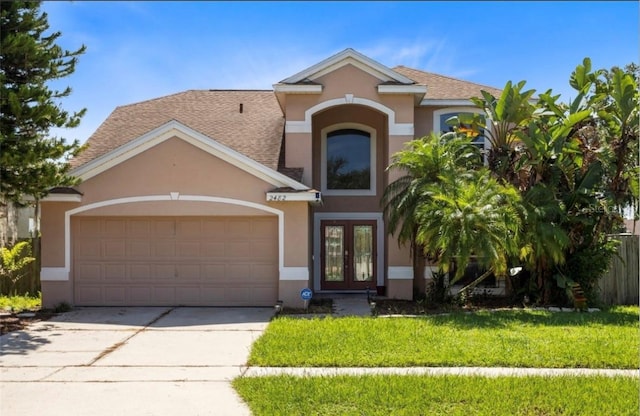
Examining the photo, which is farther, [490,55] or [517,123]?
[517,123]

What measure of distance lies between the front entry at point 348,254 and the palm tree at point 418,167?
7.26 ft

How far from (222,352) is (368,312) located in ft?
14.8

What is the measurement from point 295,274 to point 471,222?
424 centimetres

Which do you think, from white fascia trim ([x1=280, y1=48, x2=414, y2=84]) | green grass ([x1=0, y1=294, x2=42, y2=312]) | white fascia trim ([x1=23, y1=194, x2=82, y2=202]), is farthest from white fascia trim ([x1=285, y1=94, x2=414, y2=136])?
green grass ([x1=0, y1=294, x2=42, y2=312])

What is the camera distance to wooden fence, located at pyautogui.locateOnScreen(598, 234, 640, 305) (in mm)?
14484

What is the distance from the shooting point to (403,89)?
14516 mm

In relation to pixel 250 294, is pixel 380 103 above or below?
above

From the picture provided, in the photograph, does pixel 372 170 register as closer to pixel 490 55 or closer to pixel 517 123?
pixel 517 123

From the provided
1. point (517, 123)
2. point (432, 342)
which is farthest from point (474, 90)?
point (432, 342)

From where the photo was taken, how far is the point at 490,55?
35.0 feet

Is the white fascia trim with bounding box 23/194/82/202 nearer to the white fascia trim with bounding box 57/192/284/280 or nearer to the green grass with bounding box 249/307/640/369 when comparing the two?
the white fascia trim with bounding box 57/192/284/280

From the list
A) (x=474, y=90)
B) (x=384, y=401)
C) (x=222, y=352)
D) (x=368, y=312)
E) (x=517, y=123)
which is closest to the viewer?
(x=384, y=401)

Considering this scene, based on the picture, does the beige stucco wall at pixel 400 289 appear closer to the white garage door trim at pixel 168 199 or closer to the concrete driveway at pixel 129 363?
the white garage door trim at pixel 168 199

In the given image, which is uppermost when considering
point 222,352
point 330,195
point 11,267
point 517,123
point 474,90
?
point 474,90
